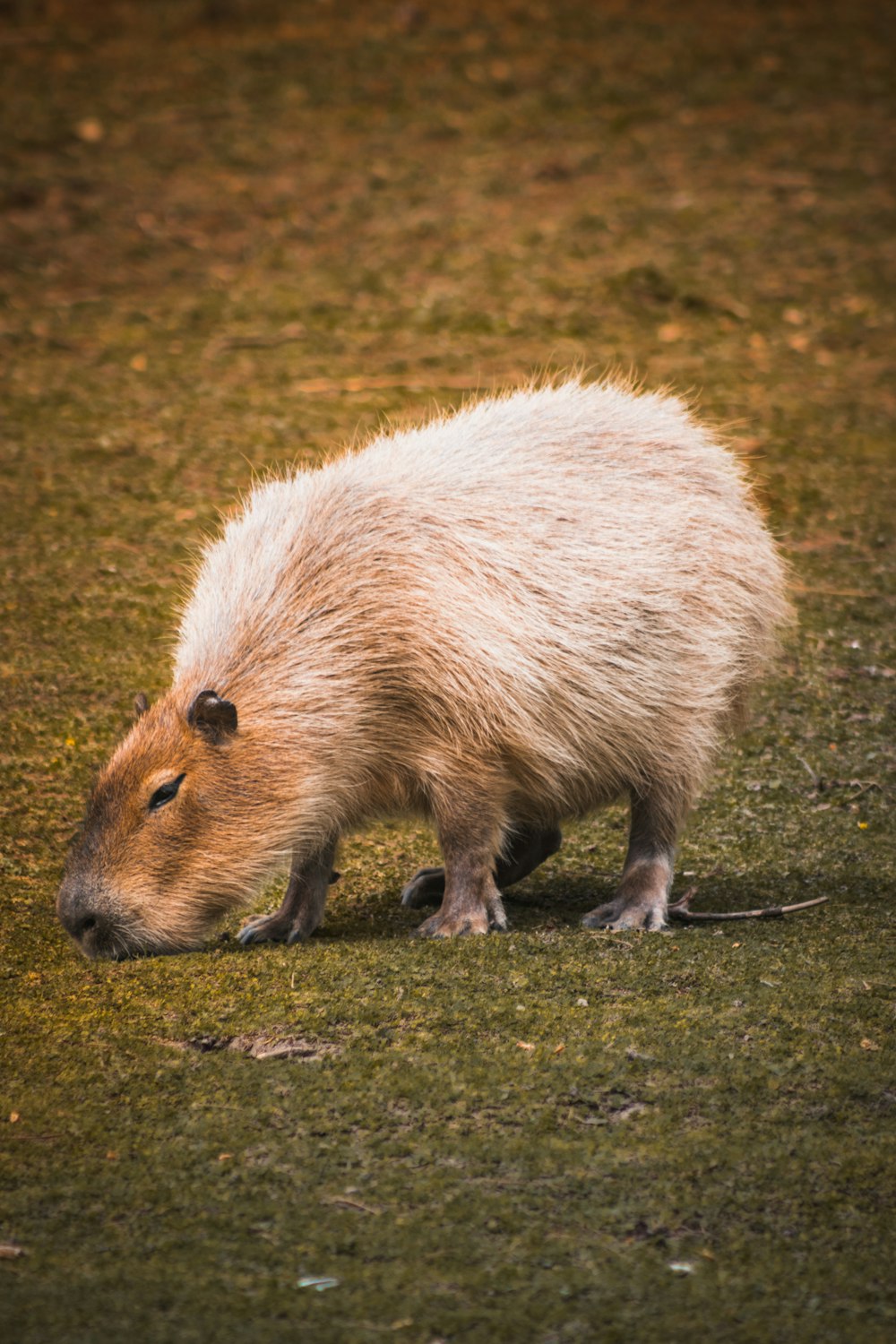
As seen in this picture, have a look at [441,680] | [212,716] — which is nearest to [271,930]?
[212,716]

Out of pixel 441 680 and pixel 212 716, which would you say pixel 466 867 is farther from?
pixel 212 716

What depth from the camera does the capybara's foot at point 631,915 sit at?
4.08m

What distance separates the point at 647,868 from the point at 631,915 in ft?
0.50

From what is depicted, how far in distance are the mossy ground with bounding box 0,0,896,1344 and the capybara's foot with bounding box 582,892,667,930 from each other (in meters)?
0.18

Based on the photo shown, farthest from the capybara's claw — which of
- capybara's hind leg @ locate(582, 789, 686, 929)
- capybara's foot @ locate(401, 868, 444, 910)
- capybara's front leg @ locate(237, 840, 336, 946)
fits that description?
capybara's front leg @ locate(237, 840, 336, 946)

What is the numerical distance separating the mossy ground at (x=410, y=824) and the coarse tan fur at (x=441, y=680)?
250 mm

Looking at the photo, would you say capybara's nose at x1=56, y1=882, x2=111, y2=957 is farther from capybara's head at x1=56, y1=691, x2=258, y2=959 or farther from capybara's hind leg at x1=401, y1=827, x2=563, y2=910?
capybara's hind leg at x1=401, y1=827, x2=563, y2=910

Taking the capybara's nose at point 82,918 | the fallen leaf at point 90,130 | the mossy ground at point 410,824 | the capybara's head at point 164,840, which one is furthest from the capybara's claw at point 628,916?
the fallen leaf at point 90,130

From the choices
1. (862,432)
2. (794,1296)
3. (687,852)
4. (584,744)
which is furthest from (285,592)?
(862,432)

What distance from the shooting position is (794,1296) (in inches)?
97.2

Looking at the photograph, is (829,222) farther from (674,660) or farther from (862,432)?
(674,660)

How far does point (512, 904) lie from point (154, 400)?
4.31 meters

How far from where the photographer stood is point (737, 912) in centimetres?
412

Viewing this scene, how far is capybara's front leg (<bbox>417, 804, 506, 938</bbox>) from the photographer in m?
3.99
